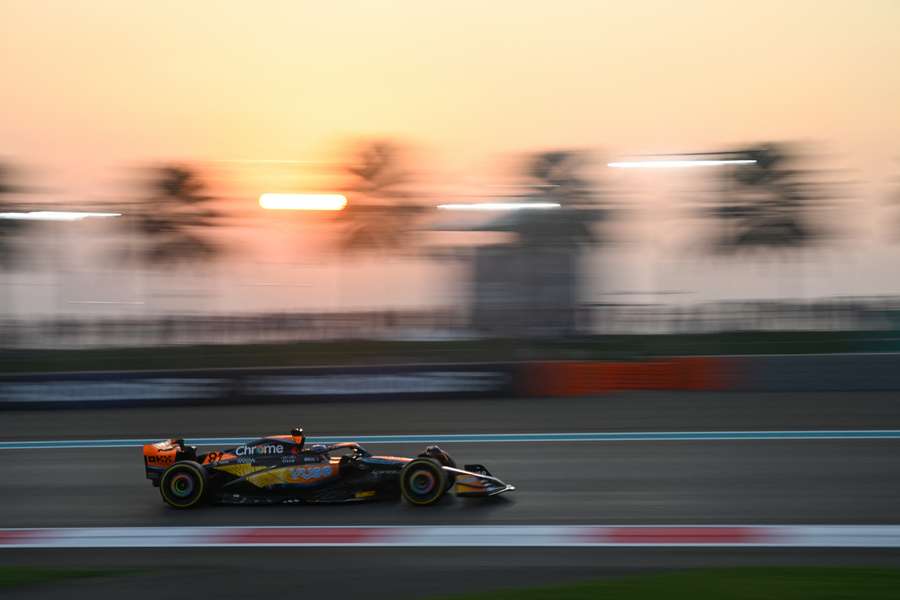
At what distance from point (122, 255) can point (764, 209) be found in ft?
56.5

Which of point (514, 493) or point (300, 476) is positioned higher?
point (300, 476)

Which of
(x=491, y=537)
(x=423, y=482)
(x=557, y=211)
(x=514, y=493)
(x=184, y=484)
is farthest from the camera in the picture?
(x=557, y=211)

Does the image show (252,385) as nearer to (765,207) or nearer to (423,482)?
(423,482)

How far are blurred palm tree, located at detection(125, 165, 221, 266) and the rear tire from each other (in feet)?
55.6

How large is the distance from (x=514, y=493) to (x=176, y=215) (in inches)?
746

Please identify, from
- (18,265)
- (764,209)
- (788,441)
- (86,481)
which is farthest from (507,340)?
(764,209)

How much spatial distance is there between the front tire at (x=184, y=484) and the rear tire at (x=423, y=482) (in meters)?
1.77

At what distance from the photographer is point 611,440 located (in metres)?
11.2

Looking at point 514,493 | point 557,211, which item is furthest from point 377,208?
point 514,493

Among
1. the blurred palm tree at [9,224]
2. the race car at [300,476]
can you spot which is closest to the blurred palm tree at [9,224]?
the blurred palm tree at [9,224]

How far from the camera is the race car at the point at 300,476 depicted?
7.78 m

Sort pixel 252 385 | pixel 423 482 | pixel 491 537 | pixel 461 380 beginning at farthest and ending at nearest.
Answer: pixel 252 385, pixel 461 380, pixel 423 482, pixel 491 537

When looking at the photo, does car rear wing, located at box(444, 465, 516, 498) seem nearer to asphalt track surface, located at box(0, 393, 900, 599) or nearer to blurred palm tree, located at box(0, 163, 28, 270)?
A: asphalt track surface, located at box(0, 393, 900, 599)

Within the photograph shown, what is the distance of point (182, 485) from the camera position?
7984mm
